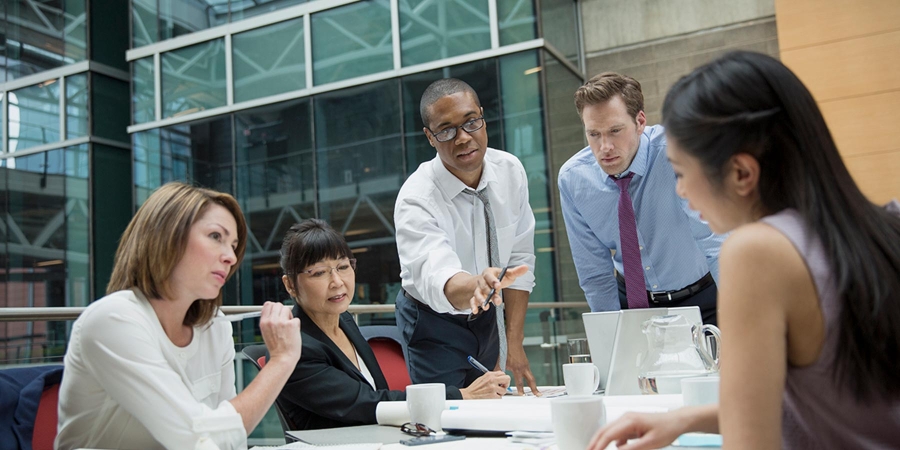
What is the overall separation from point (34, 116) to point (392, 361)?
7819 millimetres

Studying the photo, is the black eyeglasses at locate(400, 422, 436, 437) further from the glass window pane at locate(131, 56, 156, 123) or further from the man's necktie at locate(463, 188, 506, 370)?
the glass window pane at locate(131, 56, 156, 123)

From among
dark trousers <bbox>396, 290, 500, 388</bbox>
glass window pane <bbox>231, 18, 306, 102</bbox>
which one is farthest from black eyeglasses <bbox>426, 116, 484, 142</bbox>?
glass window pane <bbox>231, 18, 306, 102</bbox>

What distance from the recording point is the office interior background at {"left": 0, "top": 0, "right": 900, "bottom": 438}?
5.36 metres

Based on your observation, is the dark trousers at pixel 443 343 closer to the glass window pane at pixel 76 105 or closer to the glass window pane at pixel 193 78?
the glass window pane at pixel 193 78

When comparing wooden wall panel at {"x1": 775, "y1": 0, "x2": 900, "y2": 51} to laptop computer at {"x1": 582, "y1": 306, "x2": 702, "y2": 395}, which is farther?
wooden wall panel at {"x1": 775, "y1": 0, "x2": 900, "y2": 51}

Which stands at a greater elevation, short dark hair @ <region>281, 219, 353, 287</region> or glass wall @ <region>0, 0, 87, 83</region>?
glass wall @ <region>0, 0, 87, 83</region>

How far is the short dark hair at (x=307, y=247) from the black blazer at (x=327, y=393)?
0.24 meters

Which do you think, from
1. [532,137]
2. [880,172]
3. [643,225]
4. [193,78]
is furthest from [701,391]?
[193,78]

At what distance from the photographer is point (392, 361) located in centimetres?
244

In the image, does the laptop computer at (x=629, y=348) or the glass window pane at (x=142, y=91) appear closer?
the laptop computer at (x=629, y=348)

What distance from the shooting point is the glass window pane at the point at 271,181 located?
7.48 metres

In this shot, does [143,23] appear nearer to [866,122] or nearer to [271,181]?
[271,181]

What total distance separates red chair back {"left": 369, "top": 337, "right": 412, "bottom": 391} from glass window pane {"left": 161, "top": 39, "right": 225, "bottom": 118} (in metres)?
6.17

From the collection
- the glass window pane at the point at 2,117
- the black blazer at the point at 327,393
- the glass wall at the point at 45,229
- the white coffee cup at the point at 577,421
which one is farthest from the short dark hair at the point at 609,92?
the glass window pane at the point at 2,117
